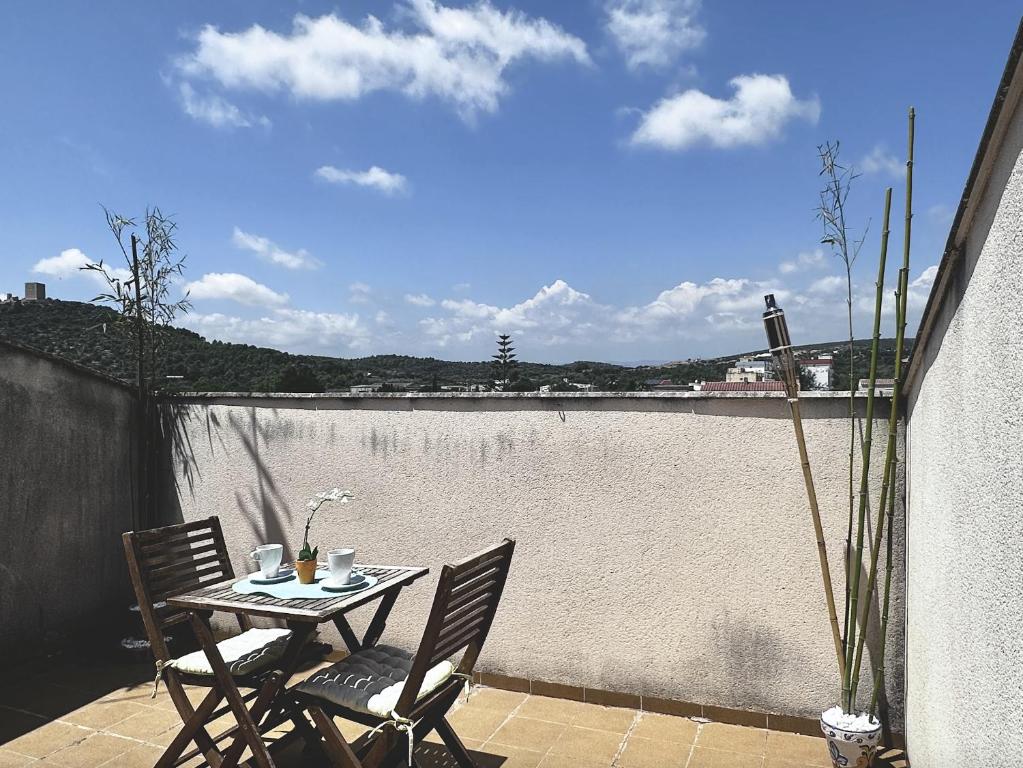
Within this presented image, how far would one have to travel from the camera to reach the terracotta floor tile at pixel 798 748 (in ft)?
10.5

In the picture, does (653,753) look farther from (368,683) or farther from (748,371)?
(748,371)

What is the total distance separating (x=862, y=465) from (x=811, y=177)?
1.39 metres

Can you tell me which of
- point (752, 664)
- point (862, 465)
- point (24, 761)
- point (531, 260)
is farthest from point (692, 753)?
point (531, 260)

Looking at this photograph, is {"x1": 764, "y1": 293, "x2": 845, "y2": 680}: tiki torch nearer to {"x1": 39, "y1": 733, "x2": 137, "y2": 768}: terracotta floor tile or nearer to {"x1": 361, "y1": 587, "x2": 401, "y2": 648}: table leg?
{"x1": 361, "y1": 587, "x2": 401, "y2": 648}: table leg

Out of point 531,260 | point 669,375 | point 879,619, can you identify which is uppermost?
point 531,260

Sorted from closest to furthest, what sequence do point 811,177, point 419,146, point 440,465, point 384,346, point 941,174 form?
point 941,174 → point 811,177 → point 440,465 → point 419,146 → point 384,346

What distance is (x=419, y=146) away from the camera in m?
8.31

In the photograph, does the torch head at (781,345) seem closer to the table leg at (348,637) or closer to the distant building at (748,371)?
the distant building at (748,371)

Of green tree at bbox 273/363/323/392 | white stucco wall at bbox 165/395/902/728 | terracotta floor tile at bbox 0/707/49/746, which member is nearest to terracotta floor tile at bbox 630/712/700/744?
white stucco wall at bbox 165/395/902/728

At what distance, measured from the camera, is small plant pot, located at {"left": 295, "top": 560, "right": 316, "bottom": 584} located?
3084mm

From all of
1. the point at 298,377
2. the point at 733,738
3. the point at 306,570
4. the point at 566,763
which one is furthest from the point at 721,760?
the point at 298,377

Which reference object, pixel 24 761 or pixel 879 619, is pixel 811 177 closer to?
pixel 879 619

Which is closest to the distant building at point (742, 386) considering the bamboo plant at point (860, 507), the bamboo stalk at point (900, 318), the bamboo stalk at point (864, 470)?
the bamboo plant at point (860, 507)

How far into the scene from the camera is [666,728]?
3.55 meters
